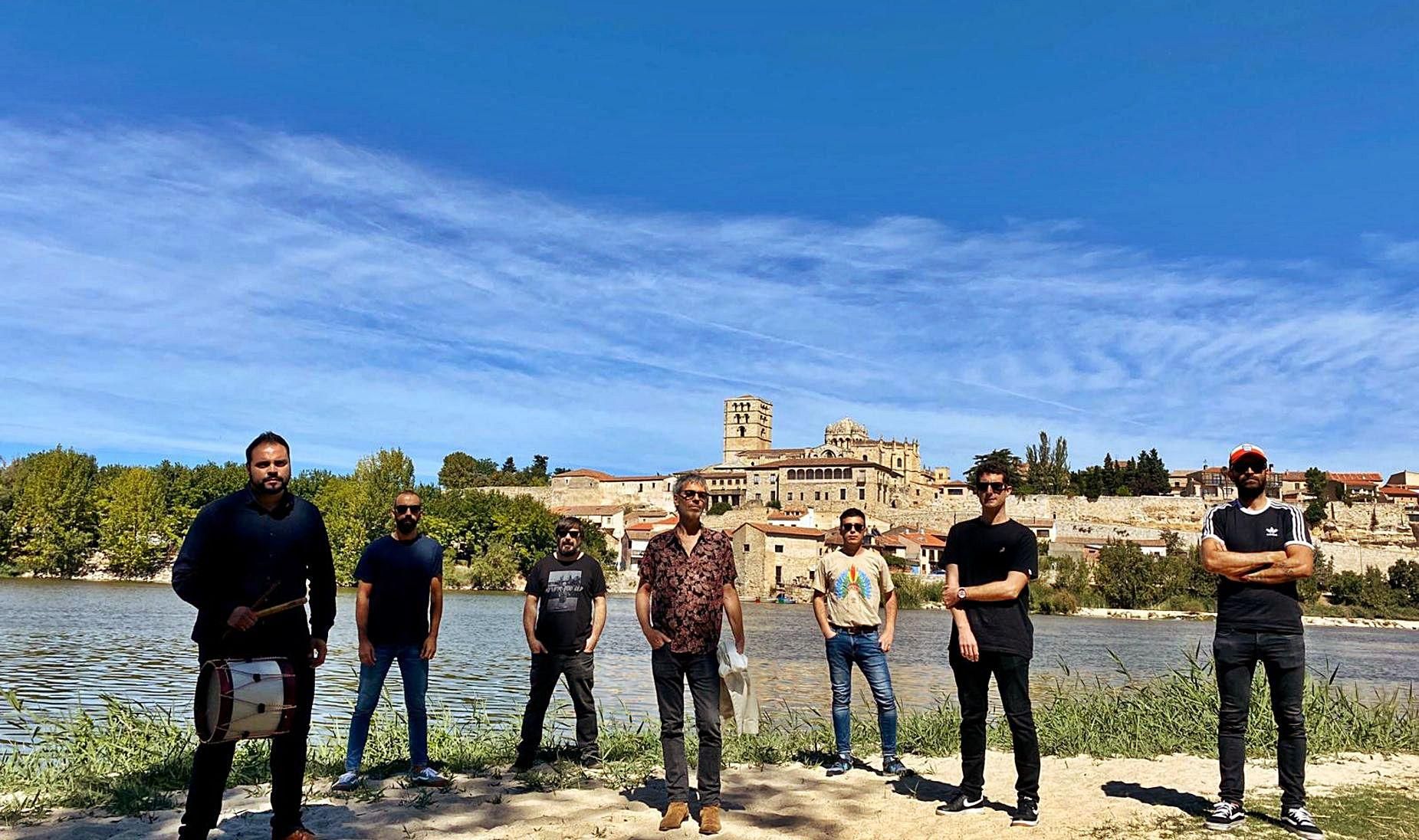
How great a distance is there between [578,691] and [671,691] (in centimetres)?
175

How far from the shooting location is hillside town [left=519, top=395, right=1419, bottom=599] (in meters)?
79.4

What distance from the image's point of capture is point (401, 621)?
706cm

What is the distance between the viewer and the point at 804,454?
124000mm

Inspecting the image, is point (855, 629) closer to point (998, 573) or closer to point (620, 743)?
point (998, 573)

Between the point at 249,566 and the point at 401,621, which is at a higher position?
the point at 249,566

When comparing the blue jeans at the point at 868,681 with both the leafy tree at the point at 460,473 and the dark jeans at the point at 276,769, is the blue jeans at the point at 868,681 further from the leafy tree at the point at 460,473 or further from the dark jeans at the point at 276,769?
the leafy tree at the point at 460,473

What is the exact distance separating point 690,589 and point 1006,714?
2.04 m

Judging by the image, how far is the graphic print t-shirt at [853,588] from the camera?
7.84 metres

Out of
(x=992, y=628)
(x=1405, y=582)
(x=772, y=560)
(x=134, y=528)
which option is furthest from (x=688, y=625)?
(x=1405, y=582)

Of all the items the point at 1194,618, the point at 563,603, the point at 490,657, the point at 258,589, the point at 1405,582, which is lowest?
the point at 1194,618

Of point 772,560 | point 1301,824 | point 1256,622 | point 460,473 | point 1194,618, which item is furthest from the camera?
point 460,473

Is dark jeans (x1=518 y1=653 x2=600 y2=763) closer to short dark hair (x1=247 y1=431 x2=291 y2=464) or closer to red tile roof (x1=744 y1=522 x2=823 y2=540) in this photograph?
short dark hair (x1=247 y1=431 x2=291 y2=464)

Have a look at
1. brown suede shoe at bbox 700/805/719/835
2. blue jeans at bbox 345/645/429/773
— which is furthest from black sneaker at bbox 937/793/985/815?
blue jeans at bbox 345/645/429/773

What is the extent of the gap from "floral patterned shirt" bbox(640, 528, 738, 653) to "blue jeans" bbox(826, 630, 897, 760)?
1.85 metres
